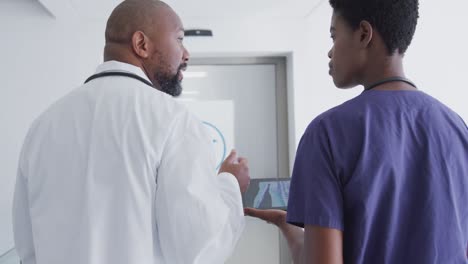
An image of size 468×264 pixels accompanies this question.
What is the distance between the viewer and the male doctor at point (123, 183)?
0.83 m

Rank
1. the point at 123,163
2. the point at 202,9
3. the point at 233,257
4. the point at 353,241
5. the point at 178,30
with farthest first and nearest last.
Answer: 1. the point at 233,257
2. the point at 202,9
3. the point at 178,30
4. the point at 123,163
5. the point at 353,241

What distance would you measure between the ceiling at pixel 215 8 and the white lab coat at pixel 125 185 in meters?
1.50

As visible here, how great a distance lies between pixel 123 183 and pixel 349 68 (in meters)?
0.48

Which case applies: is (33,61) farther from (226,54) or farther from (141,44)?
(141,44)

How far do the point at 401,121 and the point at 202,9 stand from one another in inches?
74.3

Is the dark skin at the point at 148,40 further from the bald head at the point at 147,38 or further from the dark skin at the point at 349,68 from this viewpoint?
the dark skin at the point at 349,68

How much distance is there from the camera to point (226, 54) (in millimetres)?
2594

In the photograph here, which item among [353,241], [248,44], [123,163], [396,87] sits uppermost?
[248,44]

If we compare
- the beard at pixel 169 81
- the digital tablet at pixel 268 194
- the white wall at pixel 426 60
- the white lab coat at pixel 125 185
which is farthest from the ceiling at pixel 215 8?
the white lab coat at pixel 125 185

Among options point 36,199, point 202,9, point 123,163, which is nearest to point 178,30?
point 123,163

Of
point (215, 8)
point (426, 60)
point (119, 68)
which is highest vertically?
point (215, 8)

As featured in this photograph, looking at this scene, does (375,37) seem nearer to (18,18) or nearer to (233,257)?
(233,257)

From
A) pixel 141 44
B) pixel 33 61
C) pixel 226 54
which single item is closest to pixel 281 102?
pixel 226 54

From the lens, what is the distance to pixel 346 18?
29.1 inches
